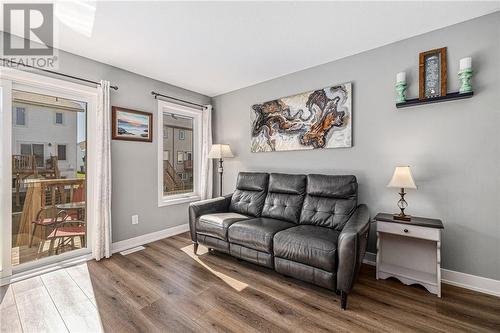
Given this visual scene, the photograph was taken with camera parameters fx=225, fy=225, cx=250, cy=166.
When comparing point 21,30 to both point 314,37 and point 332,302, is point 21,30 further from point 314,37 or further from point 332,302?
point 332,302

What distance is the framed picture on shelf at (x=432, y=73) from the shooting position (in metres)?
2.22

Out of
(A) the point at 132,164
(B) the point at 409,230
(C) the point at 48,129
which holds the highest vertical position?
(C) the point at 48,129

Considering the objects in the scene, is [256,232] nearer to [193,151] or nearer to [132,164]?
[132,164]

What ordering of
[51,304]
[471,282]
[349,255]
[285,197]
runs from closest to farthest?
1. [349,255]
2. [51,304]
3. [471,282]
4. [285,197]

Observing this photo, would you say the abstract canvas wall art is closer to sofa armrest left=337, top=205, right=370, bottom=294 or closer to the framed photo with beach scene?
sofa armrest left=337, top=205, right=370, bottom=294

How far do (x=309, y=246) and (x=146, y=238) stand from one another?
2.52 metres

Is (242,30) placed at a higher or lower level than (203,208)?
higher

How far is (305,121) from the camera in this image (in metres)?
3.17

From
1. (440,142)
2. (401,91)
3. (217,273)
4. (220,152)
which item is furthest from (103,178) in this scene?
(440,142)

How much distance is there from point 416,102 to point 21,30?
407 cm

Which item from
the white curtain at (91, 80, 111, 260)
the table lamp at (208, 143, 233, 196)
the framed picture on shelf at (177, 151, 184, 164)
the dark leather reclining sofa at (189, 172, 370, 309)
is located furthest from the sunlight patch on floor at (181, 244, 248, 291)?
the framed picture on shelf at (177, 151, 184, 164)

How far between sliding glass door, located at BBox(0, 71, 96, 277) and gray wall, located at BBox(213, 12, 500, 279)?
2776mm

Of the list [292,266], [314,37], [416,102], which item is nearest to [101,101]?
[314,37]

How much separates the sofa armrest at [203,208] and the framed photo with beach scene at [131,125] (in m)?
1.32
